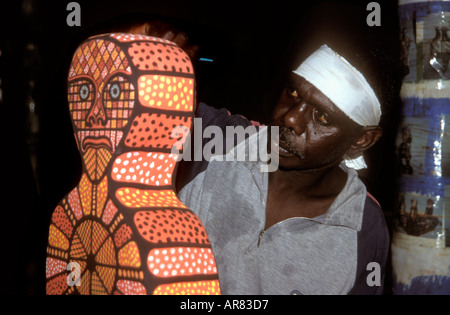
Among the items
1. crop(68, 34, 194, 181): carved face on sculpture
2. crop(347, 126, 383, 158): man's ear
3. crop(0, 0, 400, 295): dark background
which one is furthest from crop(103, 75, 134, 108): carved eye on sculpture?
crop(0, 0, 400, 295): dark background

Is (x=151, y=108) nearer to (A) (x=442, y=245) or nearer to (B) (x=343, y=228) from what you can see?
(B) (x=343, y=228)

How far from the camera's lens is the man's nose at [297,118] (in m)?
1.21

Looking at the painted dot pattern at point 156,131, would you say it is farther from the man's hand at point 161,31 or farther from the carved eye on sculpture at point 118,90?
the man's hand at point 161,31

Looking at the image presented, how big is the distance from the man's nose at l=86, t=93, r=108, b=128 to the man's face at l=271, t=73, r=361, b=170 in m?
0.51

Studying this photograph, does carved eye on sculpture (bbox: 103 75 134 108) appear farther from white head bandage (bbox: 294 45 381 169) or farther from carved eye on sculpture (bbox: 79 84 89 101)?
white head bandage (bbox: 294 45 381 169)

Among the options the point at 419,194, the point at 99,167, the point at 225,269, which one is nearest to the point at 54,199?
the point at 225,269

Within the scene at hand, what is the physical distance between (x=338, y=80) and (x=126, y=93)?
0.58 meters

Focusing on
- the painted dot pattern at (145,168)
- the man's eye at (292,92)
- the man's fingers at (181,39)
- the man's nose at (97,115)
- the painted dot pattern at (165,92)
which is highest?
the man's fingers at (181,39)

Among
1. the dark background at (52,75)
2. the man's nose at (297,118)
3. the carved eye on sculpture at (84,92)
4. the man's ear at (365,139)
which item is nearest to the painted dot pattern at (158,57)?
the carved eye on sculpture at (84,92)

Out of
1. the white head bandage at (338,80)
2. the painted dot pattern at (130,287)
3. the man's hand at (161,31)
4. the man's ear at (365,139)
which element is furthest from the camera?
the man's ear at (365,139)

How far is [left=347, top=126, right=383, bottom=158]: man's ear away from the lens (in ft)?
4.43

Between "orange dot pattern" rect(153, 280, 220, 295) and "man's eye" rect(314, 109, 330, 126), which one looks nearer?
"orange dot pattern" rect(153, 280, 220, 295)

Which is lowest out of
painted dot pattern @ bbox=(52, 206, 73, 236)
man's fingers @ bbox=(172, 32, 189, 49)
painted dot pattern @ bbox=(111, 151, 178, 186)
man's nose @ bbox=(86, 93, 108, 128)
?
painted dot pattern @ bbox=(52, 206, 73, 236)

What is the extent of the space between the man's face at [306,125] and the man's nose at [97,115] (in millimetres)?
515
